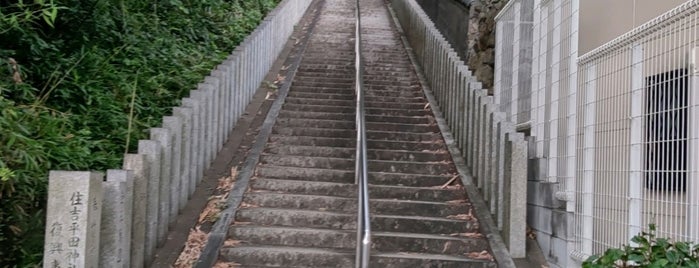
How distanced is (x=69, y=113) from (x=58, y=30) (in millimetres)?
1183

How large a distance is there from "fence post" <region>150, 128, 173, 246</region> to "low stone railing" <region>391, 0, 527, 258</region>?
2.64m

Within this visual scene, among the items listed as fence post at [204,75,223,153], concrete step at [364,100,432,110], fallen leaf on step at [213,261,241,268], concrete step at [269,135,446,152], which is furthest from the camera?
concrete step at [364,100,432,110]

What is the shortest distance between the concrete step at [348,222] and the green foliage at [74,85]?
125cm

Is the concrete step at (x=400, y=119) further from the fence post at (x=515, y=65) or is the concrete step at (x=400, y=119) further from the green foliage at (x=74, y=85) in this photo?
the green foliage at (x=74, y=85)

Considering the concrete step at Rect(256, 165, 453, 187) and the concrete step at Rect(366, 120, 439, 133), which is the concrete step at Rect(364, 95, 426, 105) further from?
the concrete step at Rect(256, 165, 453, 187)

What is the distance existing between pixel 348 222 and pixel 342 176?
34.9 inches

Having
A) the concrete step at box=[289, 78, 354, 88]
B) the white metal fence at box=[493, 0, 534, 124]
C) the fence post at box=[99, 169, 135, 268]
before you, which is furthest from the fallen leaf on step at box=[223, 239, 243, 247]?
the concrete step at box=[289, 78, 354, 88]

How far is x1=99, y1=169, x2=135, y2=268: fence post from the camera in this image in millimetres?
3578

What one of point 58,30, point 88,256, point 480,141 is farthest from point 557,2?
point 58,30

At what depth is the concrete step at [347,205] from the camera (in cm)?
529

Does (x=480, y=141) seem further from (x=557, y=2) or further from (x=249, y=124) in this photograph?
(x=249, y=124)

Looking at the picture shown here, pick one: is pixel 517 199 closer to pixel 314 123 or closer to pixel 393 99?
pixel 314 123

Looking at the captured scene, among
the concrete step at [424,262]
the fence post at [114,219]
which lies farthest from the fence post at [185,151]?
the concrete step at [424,262]

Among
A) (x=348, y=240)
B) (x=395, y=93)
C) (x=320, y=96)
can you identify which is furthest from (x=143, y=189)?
(x=395, y=93)
